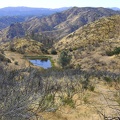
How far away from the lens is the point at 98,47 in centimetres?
6725

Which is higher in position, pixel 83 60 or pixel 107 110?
pixel 107 110

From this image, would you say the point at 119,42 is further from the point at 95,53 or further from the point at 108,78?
the point at 108,78

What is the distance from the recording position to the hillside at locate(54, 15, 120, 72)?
50281 millimetres

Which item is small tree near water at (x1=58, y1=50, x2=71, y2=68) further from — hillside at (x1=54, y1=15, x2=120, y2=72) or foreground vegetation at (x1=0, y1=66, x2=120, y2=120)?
foreground vegetation at (x1=0, y1=66, x2=120, y2=120)

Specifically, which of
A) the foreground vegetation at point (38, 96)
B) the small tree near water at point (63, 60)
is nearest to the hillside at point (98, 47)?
the small tree near water at point (63, 60)

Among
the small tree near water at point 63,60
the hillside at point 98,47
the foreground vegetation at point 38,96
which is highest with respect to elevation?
the foreground vegetation at point 38,96

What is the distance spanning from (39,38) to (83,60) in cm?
6954

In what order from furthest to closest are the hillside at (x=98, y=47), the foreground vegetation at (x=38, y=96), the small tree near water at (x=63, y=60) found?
the hillside at (x=98, y=47)
the small tree near water at (x=63, y=60)
the foreground vegetation at (x=38, y=96)

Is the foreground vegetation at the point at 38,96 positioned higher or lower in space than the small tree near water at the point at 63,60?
higher

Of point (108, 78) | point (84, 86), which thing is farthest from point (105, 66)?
point (84, 86)

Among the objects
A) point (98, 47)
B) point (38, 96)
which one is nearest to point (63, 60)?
point (98, 47)

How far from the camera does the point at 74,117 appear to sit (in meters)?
8.64

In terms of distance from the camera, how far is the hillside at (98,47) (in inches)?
1980

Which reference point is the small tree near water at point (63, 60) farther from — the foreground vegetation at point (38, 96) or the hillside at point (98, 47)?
the foreground vegetation at point (38, 96)
